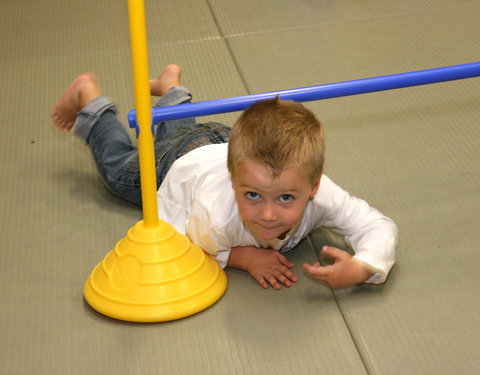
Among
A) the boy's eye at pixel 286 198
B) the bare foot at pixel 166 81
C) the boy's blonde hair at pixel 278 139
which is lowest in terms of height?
the bare foot at pixel 166 81

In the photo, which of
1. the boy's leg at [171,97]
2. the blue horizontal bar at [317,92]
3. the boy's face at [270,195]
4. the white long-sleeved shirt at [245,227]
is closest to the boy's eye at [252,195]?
the boy's face at [270,195]

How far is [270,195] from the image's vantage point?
110 centimetres

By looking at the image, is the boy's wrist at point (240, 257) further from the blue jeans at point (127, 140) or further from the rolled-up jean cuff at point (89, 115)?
the rolled-up jean cuff at point (89, 115)

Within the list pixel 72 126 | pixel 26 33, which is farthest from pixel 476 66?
pixel 26 33

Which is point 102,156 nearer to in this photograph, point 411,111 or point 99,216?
point 99,216

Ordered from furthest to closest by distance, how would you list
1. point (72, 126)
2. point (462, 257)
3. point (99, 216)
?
point (72, 126), point (99, 216), point (462, 257)

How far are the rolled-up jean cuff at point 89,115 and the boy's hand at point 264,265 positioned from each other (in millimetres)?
454

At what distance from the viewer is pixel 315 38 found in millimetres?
2076

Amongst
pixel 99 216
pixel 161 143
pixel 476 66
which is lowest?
pixel 99 216

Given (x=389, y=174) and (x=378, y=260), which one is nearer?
(x=378, y=260)

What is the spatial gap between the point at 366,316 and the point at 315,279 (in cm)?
12

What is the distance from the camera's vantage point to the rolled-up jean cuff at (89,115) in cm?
153

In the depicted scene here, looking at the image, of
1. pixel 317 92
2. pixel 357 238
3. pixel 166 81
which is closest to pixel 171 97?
pixel 166 81

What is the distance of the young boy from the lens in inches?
43.1
